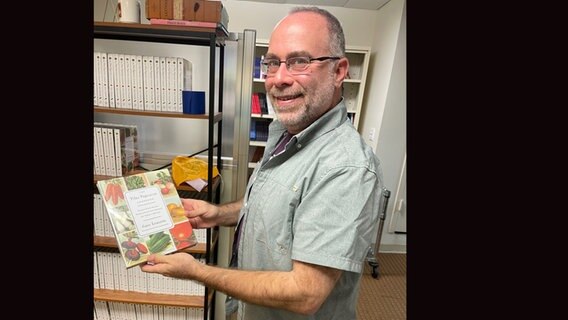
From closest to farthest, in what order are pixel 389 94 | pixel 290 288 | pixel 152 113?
1. pixel 290 288
2. pixel 152 113
3. pixel 389 94

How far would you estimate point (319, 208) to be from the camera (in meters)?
0.86

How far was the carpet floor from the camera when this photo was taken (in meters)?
2.49

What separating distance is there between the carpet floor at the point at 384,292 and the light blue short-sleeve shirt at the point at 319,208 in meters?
1.64

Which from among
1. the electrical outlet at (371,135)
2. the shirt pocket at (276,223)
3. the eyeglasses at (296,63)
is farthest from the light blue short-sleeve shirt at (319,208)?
the electrical outlet at (371,135)

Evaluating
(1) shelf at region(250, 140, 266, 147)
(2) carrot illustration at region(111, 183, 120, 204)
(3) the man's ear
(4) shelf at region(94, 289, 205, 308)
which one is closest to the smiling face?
(3) the man's ear

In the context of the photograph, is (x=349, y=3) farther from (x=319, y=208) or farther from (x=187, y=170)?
(x=319, y=208)

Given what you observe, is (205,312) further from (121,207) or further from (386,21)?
(386,21)

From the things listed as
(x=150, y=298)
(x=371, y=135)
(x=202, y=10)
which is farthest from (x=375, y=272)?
(x=202, y=10)

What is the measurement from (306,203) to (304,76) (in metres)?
0.40

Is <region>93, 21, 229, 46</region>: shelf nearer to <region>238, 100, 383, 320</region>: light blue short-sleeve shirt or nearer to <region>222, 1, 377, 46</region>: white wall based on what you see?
<region>238, 100, 383, 320</region>: light blue short-sleeve shirt

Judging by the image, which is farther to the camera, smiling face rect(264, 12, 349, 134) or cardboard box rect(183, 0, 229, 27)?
cardboard box rect(183, 0, 229, 27)

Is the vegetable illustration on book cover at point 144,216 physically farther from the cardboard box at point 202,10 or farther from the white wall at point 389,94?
the white wall at point 389,94

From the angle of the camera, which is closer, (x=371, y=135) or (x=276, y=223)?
(x=276, y=223)

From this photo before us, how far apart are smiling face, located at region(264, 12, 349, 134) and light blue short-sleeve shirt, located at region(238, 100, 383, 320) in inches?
2.1
